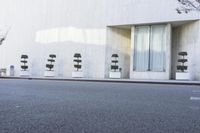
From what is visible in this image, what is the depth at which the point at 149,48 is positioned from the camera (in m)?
21.4

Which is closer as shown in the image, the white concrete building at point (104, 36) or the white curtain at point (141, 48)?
the white concrete building at point (104, 36)

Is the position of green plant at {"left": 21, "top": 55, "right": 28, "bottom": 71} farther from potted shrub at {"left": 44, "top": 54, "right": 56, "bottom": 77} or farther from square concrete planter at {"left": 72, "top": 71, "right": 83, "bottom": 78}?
square concrete planter at {"left": 72, "top": 71, "right": 83, "bottom": 78}

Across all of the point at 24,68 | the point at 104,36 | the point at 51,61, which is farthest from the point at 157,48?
the point at 24,68

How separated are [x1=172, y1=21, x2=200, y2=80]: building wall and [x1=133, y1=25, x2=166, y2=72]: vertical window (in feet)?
3.83

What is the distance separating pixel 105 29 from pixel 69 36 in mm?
2881

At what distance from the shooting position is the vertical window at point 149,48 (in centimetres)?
2102

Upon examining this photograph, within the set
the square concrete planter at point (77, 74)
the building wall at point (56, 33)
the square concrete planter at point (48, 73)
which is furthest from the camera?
the square concrete planter at point (48, 73)

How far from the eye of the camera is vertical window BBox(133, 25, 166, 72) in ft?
68.9

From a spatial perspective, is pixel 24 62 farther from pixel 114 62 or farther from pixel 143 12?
pixel 143 12

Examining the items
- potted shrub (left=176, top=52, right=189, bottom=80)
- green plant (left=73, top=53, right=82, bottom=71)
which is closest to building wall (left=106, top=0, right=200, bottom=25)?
potted shrub (left=176, top=52, right=189, bottom=80)

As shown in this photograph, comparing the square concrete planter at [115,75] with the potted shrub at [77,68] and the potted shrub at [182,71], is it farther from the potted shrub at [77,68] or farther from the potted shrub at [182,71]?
the potted shrub at [182,71]

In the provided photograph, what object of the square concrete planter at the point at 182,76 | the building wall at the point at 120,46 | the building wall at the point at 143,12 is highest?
the building wall at the point at 143,12

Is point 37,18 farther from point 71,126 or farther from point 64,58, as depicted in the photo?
point 71,126

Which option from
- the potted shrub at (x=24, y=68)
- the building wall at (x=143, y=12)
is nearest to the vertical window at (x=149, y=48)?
the building wall at (x=143, y=12)
